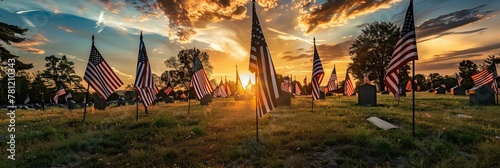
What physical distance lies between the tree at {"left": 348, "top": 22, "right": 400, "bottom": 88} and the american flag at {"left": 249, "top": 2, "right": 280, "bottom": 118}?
190 feet

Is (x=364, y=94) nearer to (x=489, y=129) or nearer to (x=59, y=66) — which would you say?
(x=489, y=129)

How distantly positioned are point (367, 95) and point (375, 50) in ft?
142

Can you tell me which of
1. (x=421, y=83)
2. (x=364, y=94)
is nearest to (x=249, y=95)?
(x=364, y=94)

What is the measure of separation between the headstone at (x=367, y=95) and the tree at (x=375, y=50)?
4120 centimetres

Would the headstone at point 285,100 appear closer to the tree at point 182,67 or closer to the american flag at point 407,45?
the american flag at point 407,45

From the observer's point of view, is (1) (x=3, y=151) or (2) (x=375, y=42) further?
(2) (x=375, y=42)

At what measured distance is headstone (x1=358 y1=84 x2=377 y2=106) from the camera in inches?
852

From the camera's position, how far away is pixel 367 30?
2434 inches

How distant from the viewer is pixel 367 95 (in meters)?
21.8

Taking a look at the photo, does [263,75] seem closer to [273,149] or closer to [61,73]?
[273,149]

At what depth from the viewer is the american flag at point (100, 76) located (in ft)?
43.4

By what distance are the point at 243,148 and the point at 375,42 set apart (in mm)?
61334

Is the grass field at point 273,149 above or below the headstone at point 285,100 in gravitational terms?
below

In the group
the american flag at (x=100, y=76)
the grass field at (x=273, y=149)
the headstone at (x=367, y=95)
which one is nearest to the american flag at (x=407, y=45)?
the grass field at (x=273, y=149)
